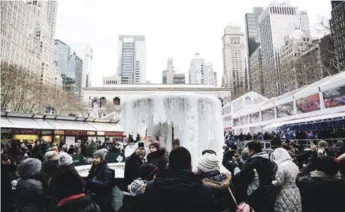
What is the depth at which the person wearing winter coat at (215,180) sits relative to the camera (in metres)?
2.79

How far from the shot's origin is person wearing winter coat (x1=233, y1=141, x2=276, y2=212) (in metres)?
3.66

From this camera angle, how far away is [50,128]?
25.9m

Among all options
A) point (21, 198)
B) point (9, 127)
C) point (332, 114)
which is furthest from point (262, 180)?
point (9, 127)

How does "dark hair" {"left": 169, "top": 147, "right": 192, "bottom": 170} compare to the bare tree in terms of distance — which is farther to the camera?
the bare tree

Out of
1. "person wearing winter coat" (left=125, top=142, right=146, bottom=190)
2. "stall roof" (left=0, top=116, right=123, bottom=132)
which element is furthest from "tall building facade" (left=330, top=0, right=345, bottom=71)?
"person wearing winter coat" (left=125, top=142, right=146, bottom=190)

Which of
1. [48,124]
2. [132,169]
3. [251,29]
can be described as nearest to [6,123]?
[48,124]

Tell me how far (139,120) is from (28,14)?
8419cm

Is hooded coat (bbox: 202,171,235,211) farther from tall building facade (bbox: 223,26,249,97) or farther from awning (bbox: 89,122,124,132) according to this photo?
tall building facade (bbox: 223,26,249,97)

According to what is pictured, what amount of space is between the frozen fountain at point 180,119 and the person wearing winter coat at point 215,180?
6.21 m

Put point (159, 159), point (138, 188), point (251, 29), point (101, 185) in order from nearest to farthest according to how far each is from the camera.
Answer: point (138, 188), point (101, 185), point (159, 159), point (251, 29)

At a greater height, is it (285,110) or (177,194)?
(285,110)

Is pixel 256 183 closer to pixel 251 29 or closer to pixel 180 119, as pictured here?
pixel 180 119

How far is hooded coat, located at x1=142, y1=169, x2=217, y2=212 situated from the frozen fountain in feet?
22.5

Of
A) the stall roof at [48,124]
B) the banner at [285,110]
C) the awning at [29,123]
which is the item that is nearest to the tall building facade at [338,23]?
the banner at [285,110]
